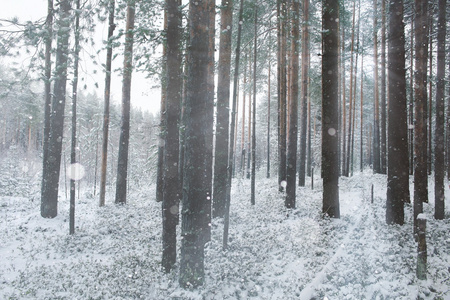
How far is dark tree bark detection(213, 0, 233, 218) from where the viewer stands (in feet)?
31.0

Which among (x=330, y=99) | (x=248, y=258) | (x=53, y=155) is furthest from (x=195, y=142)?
(x=53, y=155)

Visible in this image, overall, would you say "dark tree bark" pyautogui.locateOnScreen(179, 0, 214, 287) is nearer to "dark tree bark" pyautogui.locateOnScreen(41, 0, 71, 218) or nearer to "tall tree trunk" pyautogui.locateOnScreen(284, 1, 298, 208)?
"tall tree trunk" pyautogui.locateOnScreen(284, 1, 298, 208)

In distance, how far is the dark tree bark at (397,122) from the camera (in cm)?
787

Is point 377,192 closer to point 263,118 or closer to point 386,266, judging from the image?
point 386,266

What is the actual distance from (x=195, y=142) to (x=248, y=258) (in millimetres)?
3893

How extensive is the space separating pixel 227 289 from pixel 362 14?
2393cm

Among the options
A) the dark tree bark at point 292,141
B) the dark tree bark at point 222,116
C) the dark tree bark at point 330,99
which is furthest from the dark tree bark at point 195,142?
the dark tree bark at point 292,141

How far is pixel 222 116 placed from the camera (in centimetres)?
965

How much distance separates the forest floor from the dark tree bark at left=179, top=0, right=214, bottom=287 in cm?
62

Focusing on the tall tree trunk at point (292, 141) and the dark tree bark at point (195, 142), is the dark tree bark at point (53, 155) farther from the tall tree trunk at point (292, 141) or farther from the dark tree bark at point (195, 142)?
the tall tree trunk at point (292, 141)

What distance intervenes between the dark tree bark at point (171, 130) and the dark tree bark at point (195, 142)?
0.73 metres

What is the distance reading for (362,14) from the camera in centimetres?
2042

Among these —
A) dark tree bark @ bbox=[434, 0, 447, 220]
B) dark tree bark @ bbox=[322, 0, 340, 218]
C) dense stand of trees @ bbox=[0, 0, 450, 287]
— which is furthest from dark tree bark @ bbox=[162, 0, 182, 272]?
dark tree bark @ bbox=[434, 0, 447, 220]

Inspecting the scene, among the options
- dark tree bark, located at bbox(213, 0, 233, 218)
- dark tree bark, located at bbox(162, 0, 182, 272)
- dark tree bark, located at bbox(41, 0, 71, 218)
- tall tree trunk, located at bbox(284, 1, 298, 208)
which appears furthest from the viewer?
tall tree trunk, located at bbox(284, 1, 298, 208)
